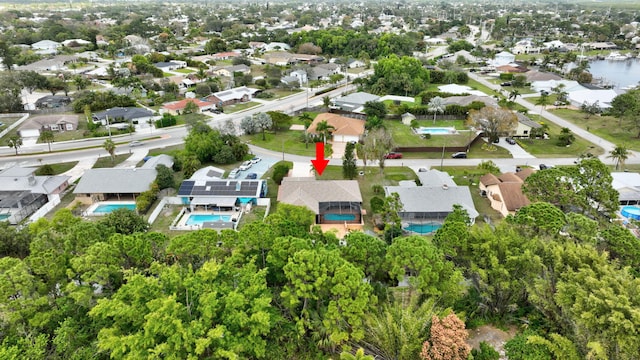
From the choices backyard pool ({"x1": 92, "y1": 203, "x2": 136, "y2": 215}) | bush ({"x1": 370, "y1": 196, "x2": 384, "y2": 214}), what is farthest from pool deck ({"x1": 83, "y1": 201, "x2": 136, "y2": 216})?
bush ({"x1": 370, "y1": 196, "x2": 384, "y2": 214})

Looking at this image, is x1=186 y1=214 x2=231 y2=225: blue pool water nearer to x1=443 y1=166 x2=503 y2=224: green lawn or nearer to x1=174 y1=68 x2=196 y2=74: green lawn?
x1=443 y1=166 x2=503 y2=224: green lawn

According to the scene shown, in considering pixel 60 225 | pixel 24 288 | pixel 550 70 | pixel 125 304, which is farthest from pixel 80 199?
pixel 550 70

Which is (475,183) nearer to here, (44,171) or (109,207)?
(109,207)

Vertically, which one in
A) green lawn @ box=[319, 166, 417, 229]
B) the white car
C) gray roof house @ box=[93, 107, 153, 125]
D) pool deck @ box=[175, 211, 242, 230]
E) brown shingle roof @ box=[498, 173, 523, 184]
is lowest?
pool deck @ box=[175, 211, 242, 230]

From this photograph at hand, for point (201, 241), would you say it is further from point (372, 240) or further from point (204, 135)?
point (204, 135)

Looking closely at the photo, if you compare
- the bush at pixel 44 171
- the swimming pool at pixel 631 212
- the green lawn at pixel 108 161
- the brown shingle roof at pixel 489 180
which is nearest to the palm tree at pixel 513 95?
the brown shingle roof at pixel 489 180
